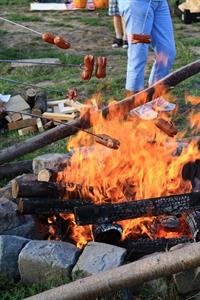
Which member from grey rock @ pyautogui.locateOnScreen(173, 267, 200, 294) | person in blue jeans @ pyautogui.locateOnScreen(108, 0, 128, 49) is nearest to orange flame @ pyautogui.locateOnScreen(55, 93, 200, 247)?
grey rock @ pyautogui.locateOnScreen(173, 267, 200, 294)

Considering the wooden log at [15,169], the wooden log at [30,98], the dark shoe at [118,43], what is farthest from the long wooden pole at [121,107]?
the dark shoe at [118,43]

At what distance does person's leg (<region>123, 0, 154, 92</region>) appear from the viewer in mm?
6516

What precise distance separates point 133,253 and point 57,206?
70 centimetres

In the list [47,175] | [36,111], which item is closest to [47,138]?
[47,175]

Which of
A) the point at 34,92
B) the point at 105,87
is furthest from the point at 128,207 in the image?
the point at 105,87

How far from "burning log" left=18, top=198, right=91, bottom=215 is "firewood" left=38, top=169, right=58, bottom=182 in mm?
370

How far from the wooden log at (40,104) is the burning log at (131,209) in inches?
137

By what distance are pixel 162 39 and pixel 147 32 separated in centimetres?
37

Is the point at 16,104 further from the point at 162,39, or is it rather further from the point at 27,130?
the point at 162,39

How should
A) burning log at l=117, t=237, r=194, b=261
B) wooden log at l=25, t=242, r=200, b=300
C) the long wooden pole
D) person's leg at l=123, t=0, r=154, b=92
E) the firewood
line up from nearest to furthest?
1. wooden log at l=25, t=242, r=200, b=300
2. burning log at l=117, t=237, r=194, b=261
3. the firewood
4. the long wooden pole
5. person's leg at l=123, t=0, r=154, b=92

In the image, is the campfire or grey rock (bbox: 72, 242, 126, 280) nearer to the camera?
grey rock (bbox: 72, 242, 126, 280)

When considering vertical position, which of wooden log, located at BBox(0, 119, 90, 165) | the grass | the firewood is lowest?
the grass

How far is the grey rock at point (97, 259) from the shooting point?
379 centimetres

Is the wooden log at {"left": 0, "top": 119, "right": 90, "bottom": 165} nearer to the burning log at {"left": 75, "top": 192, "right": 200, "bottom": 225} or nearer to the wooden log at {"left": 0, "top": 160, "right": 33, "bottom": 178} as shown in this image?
the wooden log at {"left": 0, "top": 160, "right": 33, "bottom": 178}
